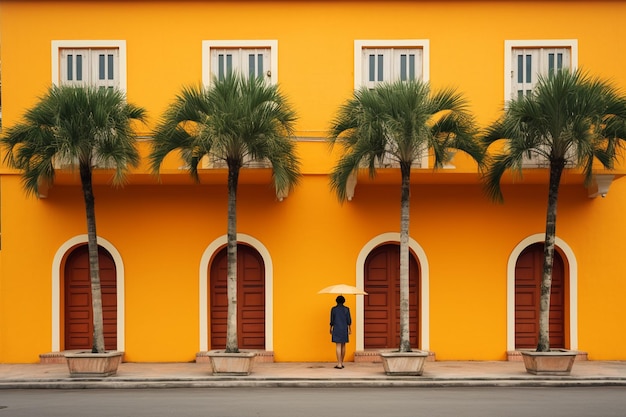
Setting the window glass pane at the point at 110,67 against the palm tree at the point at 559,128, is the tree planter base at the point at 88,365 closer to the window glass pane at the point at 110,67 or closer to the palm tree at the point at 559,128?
the window glass pane at the point at 110,67

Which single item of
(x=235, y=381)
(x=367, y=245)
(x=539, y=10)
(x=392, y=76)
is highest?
(x=539, y=10)

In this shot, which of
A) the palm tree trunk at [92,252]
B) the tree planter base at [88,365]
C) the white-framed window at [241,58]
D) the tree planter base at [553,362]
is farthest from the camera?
the white-framed window at [241,58]

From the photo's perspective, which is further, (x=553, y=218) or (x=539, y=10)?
(x=539, y=10)

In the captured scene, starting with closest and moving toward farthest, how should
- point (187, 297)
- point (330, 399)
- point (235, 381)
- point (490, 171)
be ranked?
point (330, 399)
point (235, 381)
point (490, 171)
point (187, 297)

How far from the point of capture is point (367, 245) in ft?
54.7

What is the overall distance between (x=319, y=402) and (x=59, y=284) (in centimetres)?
822

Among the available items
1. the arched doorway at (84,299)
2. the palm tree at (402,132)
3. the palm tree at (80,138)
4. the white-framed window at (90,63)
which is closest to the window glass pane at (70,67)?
the white-framed window at (90,63)

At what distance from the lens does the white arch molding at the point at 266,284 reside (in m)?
16.5

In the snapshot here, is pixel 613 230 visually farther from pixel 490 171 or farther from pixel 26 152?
pixel 26 152

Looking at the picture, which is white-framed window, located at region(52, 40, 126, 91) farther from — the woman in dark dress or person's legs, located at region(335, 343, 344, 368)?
person's legs, located at region(335, 343, 344, 368)

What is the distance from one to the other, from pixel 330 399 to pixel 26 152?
27.0 ft

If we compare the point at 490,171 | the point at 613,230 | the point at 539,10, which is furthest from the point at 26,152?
the point at 613,230

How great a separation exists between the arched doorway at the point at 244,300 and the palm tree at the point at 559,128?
6.44 meters

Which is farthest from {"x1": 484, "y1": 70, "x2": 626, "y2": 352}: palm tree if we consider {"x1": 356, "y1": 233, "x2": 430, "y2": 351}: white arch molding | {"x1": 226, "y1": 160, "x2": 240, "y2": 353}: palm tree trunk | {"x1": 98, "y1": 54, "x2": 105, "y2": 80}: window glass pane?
{"x1": 98, "y1": 54, "x2": 105, "y2": 80}: window glass pane
